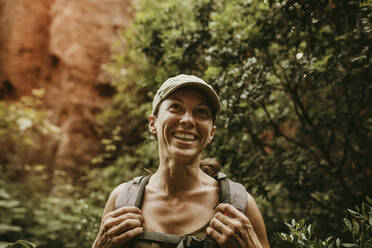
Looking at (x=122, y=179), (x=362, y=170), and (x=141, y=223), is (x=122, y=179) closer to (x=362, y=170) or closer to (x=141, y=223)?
(x=141, y=223)

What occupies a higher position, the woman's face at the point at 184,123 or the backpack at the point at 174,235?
the woman's face at the point at 184,123

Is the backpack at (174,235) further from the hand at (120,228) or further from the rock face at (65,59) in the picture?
the rock face at (65,59)

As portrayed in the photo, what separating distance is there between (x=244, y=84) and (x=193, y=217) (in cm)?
161

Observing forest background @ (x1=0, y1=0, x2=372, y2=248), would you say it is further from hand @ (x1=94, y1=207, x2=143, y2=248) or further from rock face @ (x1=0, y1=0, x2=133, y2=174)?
rock face @ (x1=0, y1=0, x2=133, y2=174)

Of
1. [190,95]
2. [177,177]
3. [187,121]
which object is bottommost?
[177,177]

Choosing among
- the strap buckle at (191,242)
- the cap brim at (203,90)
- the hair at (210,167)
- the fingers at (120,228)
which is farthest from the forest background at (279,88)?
the fingers at (120,228)

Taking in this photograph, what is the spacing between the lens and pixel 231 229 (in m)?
1.50

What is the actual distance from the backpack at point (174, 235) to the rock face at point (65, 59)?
4.71m

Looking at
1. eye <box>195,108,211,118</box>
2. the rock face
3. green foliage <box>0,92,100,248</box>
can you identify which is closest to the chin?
eye <box>195,108,211,118</box>

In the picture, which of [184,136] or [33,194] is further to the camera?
[33,194]

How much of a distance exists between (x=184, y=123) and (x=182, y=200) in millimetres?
616

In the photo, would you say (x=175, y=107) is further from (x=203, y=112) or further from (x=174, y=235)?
(x=174, y=235)

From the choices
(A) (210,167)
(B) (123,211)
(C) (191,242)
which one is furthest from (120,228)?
(A) (210,167)

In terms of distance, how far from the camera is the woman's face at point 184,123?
1.69m
